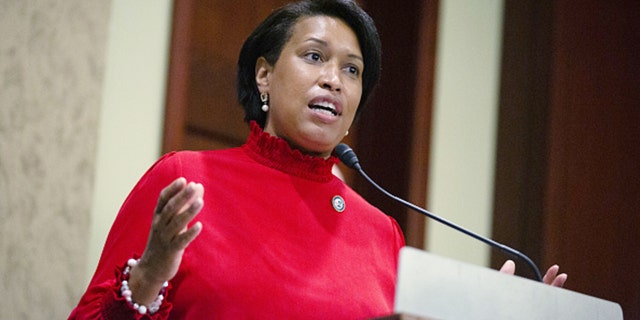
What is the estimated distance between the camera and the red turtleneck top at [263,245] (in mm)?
1729

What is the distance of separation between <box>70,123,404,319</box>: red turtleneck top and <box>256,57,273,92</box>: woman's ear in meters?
0.13

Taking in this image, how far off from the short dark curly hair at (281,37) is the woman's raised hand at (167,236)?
702 millimetres

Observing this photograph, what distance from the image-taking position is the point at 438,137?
3748mm

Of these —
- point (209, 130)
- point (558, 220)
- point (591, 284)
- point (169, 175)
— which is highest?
point (169, 175)

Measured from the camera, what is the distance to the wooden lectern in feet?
4.33

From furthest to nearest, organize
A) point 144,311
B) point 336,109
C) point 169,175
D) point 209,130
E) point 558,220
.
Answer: point 558,220 < point 209,130 < point 336,109 < point 169,175 < point 144,311

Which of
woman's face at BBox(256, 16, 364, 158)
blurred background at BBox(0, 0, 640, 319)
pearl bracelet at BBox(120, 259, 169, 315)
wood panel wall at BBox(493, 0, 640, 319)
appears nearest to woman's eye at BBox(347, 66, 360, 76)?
woman's face at BBox(256, 16, 364, 158)

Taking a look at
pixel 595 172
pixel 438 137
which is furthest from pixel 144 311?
pixel 595 172

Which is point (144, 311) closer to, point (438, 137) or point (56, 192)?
point (56, 192)

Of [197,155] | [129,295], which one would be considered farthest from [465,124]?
[129,295]

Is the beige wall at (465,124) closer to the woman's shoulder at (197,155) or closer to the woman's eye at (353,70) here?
the woman's eye at (353,70)

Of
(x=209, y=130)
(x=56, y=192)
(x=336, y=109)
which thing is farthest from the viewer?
(x=209, y=130)

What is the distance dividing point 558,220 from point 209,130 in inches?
55.0

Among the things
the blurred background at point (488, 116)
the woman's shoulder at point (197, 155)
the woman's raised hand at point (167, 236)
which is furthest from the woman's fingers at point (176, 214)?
the blurred background at point (488, 116)
